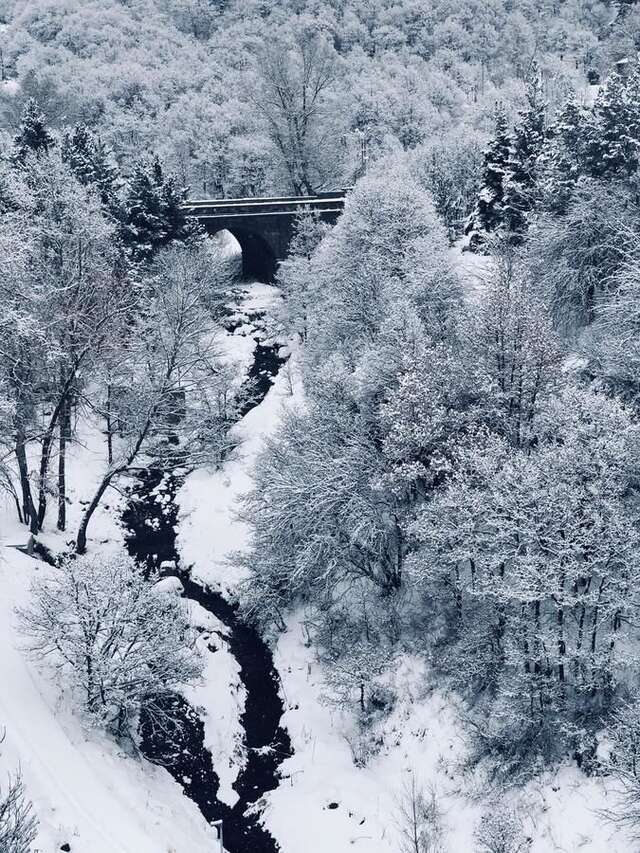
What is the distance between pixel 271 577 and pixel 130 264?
71.9ft

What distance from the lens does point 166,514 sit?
3111 cm

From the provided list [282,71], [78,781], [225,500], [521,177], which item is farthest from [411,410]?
[282,71]

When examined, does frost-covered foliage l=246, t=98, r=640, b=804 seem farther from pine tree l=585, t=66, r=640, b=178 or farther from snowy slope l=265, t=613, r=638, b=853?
pine tree l=585, t=66, r=640, b=178

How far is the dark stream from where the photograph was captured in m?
17.9

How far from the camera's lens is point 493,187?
3728 cm

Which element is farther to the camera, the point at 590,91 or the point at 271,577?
the point at 590,91

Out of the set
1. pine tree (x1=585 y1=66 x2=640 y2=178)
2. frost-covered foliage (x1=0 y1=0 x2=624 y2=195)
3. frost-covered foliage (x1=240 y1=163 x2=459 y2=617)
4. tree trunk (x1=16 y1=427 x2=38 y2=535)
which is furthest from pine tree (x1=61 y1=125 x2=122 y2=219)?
pine tree (x1=585 y1=66 x2=640 y2=178)

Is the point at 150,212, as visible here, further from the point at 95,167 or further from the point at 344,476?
the point at 344,476

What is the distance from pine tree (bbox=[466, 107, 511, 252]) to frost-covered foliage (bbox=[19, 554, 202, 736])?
26661 mm

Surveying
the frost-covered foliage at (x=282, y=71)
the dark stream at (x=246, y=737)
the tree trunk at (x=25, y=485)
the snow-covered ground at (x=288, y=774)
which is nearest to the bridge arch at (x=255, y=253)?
the frost-covered foliage at (x=282, y=71)

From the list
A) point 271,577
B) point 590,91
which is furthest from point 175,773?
point 590,91

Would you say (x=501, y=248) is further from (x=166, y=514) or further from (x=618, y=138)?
(x=166, y=514)

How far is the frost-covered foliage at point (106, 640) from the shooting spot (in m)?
16.8

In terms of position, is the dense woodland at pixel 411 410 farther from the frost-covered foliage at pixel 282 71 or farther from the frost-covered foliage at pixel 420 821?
the frost-covered foliage at pixel 282 71
